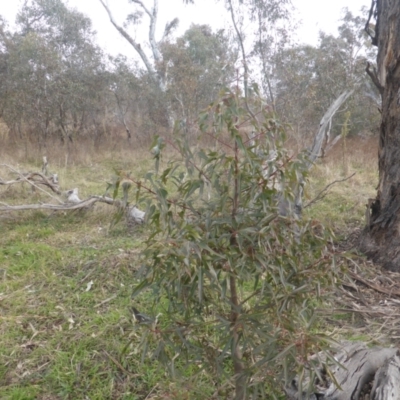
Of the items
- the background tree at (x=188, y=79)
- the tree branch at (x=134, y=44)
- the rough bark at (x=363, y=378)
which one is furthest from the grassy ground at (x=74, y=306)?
the tree branch at (x=134, y=44)

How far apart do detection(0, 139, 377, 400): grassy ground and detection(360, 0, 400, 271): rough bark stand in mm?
835

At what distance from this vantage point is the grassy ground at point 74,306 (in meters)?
2.46

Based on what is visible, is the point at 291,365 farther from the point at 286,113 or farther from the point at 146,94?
the point at 146,94

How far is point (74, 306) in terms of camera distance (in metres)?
3.34

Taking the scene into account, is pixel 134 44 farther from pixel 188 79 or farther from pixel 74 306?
pixel 74 306

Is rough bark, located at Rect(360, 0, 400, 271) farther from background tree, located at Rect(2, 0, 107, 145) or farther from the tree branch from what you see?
the tree branch

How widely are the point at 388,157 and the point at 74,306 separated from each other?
9.54ft

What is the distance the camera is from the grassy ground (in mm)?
2457

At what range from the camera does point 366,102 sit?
637 inches

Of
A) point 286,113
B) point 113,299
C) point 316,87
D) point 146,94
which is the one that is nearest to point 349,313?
point 113,299

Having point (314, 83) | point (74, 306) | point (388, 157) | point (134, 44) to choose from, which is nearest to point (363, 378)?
point (74, 306)

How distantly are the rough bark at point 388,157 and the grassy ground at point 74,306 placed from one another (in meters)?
0.83

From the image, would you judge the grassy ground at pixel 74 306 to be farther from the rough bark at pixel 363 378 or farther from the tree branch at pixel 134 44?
the tree branch at pixel 134 44

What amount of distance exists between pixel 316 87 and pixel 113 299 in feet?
38.5
